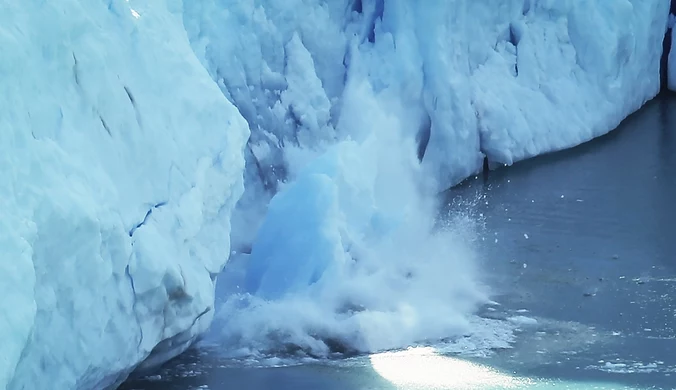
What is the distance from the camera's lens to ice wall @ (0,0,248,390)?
163 inches

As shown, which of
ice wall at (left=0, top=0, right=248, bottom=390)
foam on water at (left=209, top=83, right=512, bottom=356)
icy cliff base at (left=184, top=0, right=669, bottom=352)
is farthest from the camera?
icy cliff base at (left=184, top=0, right=669, bottom=352)

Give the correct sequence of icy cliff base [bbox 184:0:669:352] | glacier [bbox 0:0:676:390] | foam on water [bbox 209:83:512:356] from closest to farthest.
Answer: glacier [bbox 0:0:676:390] < foam on water [bbox 209:83:512:356] < icy cliff base [bbox 184:0:669:352]

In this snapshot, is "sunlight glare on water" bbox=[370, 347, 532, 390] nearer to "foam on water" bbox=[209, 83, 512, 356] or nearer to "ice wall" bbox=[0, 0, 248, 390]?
"foam on water" bbox=[209, 83, 512, 356]

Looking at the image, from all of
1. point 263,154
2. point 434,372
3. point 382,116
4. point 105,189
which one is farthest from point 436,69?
point 105,189

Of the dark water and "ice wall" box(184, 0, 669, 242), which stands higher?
"ice wall" box(184, 0, 669, 242)

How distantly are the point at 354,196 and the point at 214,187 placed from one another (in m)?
1.66

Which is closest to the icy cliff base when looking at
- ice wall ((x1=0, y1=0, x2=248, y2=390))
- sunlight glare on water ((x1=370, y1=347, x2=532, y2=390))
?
sunlight glare on water ((x1=370, y1=347, x2=532, y2=390))

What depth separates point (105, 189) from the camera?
475 cm

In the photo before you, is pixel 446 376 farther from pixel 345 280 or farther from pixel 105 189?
pixel 105 189

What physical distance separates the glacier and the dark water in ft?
0.79

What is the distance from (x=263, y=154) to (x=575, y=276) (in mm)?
2603

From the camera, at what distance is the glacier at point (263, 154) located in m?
4.37

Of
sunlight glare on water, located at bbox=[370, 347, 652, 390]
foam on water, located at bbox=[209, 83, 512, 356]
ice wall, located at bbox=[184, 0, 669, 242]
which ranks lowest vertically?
sunlight glare on water, located at bbox=[370, 347, 652, 390]

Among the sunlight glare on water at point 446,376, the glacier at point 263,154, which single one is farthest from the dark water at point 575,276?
the glacier at point 263,154
